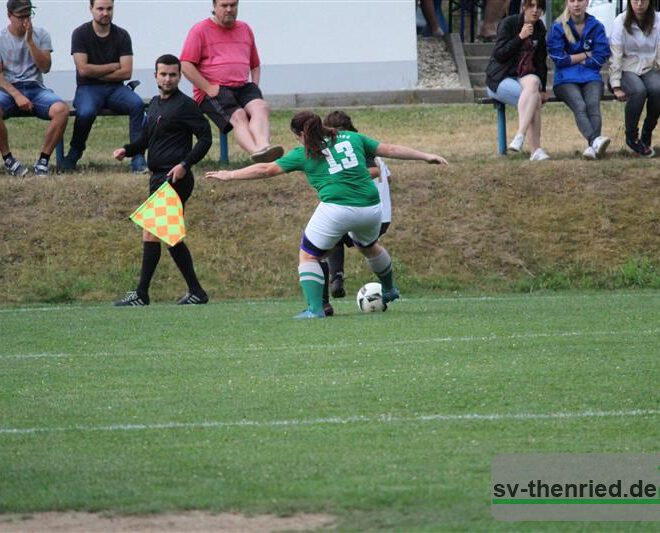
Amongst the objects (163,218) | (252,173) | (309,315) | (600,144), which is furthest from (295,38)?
(309,315)

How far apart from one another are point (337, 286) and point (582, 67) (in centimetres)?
492

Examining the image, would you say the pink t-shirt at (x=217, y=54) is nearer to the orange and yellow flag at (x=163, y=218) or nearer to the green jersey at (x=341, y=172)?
the orange and yellow flag at (x=163, y=218)

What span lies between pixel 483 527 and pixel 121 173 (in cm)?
1293

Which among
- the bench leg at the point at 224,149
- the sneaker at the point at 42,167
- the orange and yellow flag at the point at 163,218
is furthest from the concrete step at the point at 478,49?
the orange and yellow flag at the point at 163,218

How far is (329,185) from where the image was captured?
12.0m

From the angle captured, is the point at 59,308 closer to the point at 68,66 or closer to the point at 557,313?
the point at 557,313

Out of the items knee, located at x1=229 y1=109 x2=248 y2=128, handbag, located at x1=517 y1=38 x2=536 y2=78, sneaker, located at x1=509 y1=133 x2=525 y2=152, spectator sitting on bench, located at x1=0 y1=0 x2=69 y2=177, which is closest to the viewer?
knee, located at x1=229 y1=109 x2=248 y2=128

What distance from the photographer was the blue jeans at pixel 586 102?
17.5 metres

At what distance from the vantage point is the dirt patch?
571 cm

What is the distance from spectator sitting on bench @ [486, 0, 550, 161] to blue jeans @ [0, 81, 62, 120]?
17.3ft

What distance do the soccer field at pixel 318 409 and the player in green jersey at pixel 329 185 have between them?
1.61ft

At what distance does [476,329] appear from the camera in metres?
11.1

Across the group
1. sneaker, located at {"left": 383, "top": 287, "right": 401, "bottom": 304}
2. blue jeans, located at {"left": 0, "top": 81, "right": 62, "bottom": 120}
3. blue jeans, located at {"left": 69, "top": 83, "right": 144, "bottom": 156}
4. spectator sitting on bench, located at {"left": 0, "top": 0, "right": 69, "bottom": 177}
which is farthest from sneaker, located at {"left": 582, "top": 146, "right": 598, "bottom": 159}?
blue jeans, located at {"left": 0, "top": 81, "right": 62, "bottom": 120}

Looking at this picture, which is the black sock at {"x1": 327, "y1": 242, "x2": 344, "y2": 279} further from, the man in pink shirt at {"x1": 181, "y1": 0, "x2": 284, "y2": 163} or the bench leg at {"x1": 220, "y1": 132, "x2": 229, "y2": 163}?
the bench leg at {"x1": 220, "y1": 132, "x2": 229, "y2": 163}
